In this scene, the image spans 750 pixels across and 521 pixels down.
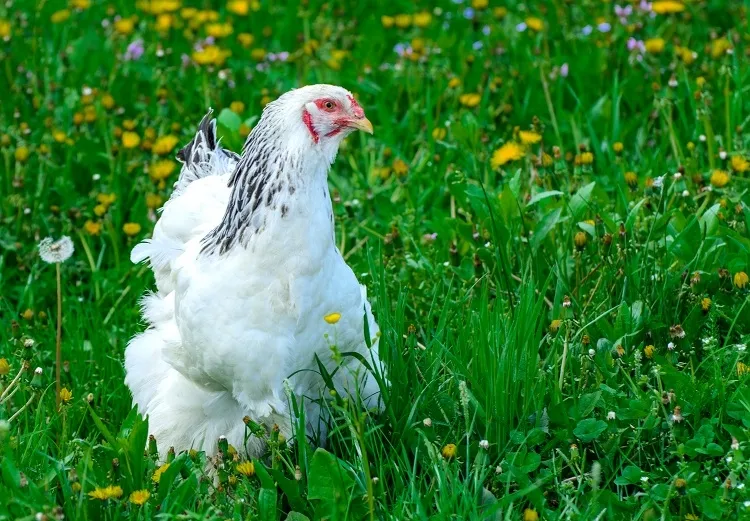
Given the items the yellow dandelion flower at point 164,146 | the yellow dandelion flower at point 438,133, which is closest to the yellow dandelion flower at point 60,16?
the yellow dandelion flower at point 164,146

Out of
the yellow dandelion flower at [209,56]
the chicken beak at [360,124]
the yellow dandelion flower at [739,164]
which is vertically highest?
the chicken beak at [360,124]

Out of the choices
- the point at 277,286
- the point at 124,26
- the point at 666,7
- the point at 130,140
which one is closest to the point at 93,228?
the point at 130,140

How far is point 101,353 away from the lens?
4270mm

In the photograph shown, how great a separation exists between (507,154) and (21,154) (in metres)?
2.11

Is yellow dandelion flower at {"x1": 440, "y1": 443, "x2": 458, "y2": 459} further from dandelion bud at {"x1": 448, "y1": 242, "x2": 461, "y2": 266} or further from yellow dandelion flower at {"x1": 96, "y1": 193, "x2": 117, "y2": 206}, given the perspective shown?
yellow dandelion flower at {"x1": 96, "y1": 193, "x2": 117, "y2": 206}

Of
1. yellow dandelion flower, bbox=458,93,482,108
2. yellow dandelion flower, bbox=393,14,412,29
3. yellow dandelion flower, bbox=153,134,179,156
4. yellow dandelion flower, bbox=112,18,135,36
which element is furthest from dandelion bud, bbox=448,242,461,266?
yellow dandelion flower, bbox=112,18,135,36

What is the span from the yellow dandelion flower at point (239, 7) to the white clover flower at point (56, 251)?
3298mm

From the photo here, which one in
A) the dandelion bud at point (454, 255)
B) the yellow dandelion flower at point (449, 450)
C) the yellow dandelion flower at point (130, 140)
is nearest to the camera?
the yellow dandelion flower at point (449, 450)

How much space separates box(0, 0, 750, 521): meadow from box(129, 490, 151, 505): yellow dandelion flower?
47 mm

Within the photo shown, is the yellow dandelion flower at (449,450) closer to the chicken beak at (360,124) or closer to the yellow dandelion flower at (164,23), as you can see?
the chicken beak at (360,124)

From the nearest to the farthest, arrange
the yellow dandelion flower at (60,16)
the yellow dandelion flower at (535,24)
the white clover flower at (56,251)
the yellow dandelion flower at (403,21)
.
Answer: the white clover flower at (56,251) → the yellow dandelion flower at (535,24) → the yellow dandelion flower at (403,21) → the yellow dandelion flower at (60,16)

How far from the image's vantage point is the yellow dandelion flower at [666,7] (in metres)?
6.12

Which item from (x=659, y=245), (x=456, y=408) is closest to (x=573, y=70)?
(x=659, y=245)

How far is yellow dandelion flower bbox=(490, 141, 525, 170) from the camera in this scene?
484 centimetres
